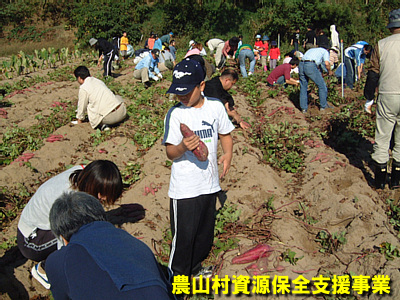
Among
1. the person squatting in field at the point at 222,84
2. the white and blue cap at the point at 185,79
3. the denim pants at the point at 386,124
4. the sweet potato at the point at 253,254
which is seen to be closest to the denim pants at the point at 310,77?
the person squatting in field at the point at 222,84

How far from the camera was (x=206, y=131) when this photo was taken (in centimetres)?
301

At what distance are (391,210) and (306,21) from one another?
19833 millimetres

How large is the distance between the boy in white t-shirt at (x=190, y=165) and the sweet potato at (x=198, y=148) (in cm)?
10

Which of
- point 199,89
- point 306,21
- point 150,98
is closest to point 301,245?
point 199,89

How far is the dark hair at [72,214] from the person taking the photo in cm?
184

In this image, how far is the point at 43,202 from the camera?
2.93 m

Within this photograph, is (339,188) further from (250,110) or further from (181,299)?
(250,110)

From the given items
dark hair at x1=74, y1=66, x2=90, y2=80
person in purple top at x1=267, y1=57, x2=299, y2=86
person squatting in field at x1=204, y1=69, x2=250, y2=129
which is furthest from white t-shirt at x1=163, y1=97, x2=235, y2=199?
person in purple top at x1=267, y1=57, x2=299, y2=86

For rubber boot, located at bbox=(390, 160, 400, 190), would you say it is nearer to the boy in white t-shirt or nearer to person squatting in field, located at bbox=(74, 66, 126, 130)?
the boy in white t-shirt

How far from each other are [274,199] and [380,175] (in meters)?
1.44

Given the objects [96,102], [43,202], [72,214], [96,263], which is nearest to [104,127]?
[96,102]

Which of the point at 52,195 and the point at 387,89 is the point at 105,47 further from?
the point at 52,195

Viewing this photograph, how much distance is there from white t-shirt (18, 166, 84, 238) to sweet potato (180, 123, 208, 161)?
2.97ft

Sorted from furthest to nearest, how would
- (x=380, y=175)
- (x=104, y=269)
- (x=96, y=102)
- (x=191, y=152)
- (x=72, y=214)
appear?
(x=96, y=102) → (x=380, y=175) → (x=191, y=152) → (x=72, y=214) → (x=104, y=269)
